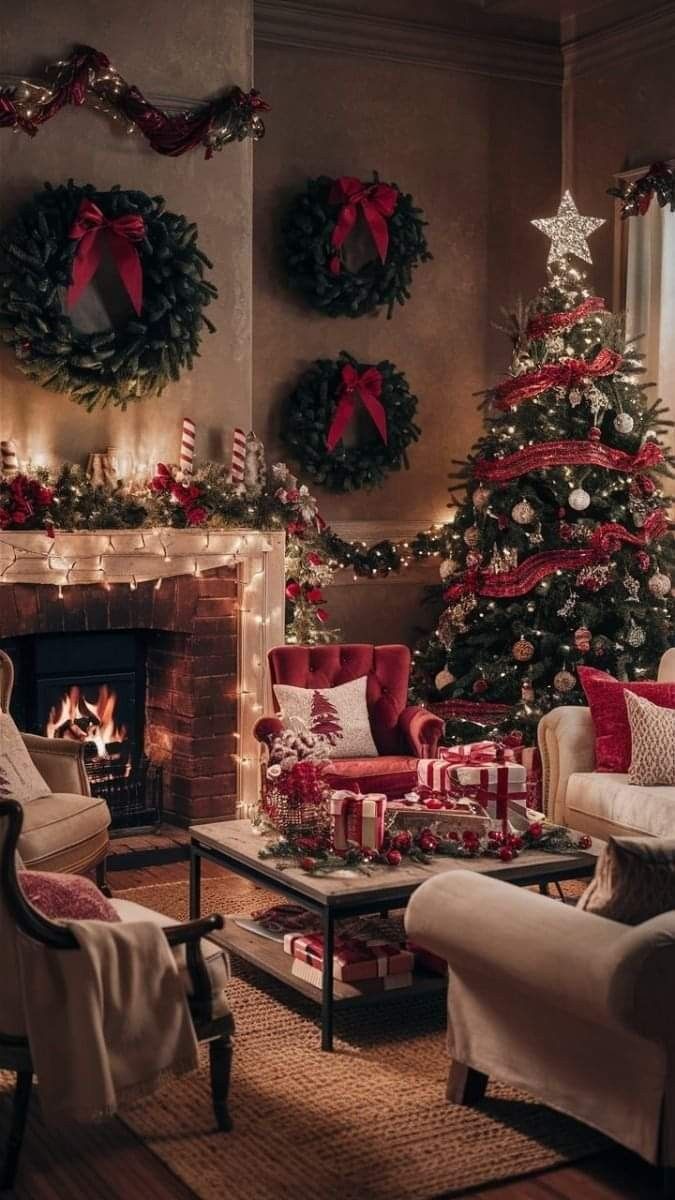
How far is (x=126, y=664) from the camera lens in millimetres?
7133

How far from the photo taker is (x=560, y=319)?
25.5 feet

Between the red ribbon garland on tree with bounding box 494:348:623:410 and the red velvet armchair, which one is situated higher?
the red ribbon garland on tree with bounding box 494:348:623:410

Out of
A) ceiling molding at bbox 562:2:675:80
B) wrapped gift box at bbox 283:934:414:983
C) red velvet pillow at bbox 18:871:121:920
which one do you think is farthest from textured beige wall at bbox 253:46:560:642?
red velvet pillow at bbox 18:871:121:920

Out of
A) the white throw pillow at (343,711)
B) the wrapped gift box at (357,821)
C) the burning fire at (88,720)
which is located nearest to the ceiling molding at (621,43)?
the white throw pillow at (343,711)

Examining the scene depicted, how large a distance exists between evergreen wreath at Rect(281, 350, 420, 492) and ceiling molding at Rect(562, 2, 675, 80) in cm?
214

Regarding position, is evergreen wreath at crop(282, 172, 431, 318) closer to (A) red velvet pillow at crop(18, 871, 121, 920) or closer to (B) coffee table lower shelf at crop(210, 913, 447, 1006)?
(B) coffee table lower shelf at crop(210, 913, 447, 1006)

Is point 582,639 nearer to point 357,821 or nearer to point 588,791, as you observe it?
point 588,791

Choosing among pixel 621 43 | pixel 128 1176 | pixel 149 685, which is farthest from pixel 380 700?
pixel 621 43

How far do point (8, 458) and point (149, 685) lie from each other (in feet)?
4.62

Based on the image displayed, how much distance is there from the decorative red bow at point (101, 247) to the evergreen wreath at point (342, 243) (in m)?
1.41

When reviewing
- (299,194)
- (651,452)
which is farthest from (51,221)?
(651,452)

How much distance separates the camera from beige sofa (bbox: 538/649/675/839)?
226 inches

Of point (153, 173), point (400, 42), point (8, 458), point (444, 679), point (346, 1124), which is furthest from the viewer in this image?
point (400, 42)

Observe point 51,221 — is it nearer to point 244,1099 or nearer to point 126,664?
point 126,664
